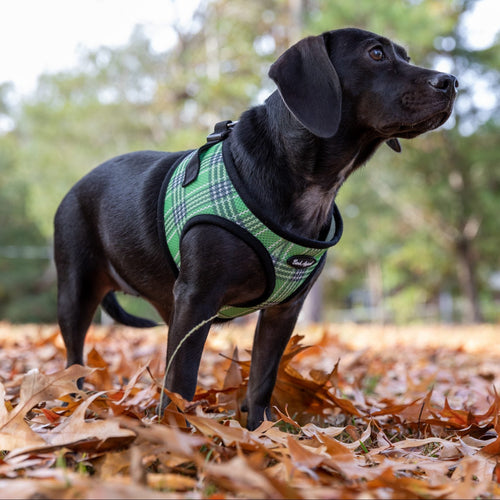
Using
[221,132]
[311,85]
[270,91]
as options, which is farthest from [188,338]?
[270,91]

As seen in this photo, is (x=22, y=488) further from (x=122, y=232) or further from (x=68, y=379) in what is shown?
(x=122, y=232)

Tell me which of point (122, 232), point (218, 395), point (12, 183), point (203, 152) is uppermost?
point (203, 152)

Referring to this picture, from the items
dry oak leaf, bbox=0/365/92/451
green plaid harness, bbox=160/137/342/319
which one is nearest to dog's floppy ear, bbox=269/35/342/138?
green plaid harness, bbox=160/137/342/319

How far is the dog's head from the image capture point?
85.3 inches

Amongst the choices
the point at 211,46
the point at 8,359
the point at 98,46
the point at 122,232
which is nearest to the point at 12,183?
the point at 98,46

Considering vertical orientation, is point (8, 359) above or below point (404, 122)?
below

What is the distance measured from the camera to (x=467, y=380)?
4.04 meters

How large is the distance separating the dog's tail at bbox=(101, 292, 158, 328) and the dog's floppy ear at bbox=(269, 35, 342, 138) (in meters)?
1.40

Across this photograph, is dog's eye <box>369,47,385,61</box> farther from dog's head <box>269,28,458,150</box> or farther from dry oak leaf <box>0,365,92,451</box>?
dry oak leaf <box>0,365,92,451</box>

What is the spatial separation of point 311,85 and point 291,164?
0.98ft

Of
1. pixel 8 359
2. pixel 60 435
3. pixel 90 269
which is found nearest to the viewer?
pixel 60 435

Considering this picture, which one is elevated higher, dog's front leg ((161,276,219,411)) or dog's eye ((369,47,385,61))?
dog's eye ((369,47,385,61))

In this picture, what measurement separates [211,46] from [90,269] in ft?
45.7

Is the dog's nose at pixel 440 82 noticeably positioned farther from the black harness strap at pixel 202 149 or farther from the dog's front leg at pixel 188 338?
the dog's front leg at pixel 188 338
